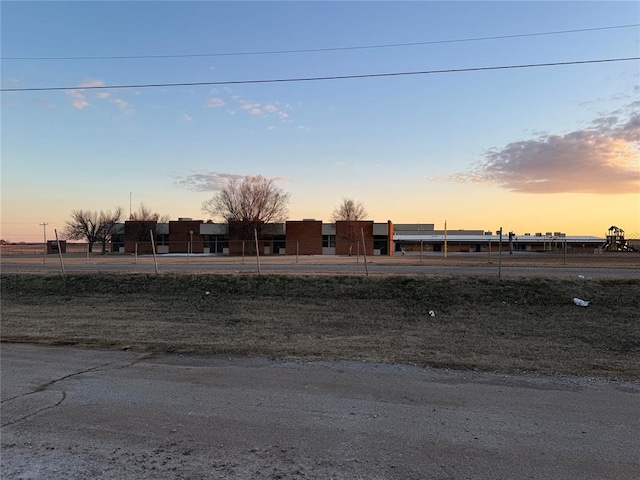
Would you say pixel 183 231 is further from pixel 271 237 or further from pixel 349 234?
pixel 349 234

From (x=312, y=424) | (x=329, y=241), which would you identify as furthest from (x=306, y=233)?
(x=312, y=424)

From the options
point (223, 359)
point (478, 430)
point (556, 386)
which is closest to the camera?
point (478, 430)

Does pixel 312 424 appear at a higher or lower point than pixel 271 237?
lower

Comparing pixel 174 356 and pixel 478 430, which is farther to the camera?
pixel 174 356

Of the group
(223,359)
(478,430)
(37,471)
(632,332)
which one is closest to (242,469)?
(37,471)

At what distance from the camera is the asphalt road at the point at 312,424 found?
12.0ft

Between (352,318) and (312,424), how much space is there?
7.41 m

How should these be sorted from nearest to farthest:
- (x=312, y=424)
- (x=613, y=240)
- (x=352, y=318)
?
(x=312, y=424) < (x=352, y=318) < (x=613, y=240)

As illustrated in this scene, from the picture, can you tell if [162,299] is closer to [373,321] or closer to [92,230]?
[373,321]

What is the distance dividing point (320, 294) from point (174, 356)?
741 cm

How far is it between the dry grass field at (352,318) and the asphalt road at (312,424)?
127cm

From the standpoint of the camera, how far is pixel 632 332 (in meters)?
9.81

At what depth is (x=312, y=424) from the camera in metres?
4.53

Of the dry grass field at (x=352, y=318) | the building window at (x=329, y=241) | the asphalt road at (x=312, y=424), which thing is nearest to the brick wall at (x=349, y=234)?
the building window at (x=329, y=241)
